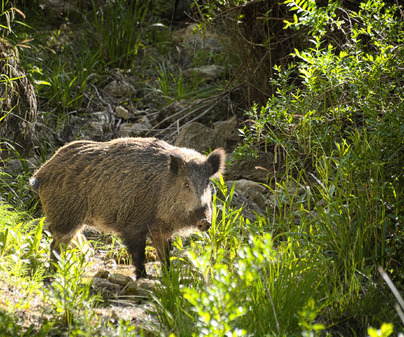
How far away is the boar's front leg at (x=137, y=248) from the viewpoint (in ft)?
15.3

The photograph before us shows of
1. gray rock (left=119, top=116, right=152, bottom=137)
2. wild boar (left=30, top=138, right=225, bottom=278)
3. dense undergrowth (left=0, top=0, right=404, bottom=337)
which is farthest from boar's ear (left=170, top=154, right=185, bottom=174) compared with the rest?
gray rock (left=119, top=116, right=152, bottom=137)

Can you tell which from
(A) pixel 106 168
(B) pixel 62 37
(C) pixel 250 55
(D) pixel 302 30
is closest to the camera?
(A) pixel 106 168

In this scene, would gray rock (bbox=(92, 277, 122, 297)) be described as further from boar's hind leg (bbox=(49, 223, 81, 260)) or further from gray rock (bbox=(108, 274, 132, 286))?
boar's hind leg (bbox=(49, 223, 81, 260))

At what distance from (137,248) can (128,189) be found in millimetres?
549

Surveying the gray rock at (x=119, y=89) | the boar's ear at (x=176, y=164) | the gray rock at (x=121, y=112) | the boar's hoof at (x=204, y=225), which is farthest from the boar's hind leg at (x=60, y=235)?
the gray rock at (x=119, y=89)

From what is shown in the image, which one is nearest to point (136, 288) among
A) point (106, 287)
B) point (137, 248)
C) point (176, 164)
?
point (106, 287)

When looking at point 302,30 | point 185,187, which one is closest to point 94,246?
point 185,187

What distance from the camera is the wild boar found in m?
4.67

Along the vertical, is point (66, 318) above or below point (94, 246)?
above

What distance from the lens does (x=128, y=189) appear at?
489cm

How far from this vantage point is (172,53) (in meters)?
9.40

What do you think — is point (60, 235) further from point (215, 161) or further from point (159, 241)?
point (215, 161)

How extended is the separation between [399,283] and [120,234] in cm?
249

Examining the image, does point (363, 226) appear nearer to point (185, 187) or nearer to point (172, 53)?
point (185, 187)
